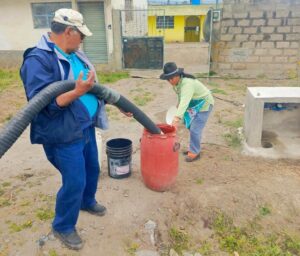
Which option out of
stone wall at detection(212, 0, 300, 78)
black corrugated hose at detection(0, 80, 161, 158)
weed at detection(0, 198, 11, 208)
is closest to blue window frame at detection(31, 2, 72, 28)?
stone wall at detection(212, 0, 300, 78)

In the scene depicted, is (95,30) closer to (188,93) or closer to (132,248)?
(188,93)

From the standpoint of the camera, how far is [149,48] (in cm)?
1141

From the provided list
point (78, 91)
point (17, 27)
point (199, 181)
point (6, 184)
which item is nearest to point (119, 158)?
point (199, 181)

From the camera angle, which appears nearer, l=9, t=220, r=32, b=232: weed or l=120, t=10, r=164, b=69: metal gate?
l=9, t=220, r=32, b=232: weed

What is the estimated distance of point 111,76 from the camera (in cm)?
1110

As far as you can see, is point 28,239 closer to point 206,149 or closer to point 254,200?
point 254,200

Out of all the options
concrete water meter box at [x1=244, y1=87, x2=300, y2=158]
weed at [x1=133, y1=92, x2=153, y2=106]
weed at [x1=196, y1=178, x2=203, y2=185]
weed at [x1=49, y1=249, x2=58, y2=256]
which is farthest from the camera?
weed at [x1=133, y1=92, x2=153, y2=106]

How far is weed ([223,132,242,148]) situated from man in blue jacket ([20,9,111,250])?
320cm

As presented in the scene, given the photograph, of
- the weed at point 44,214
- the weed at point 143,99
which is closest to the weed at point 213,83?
the weed at point 143,99

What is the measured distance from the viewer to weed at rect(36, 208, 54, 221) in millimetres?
3514

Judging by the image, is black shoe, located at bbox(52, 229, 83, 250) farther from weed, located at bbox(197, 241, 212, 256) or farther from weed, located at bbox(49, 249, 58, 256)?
weed, located at bbox(197, 241, 212, 256)

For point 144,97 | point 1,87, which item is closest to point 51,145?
point 144,97

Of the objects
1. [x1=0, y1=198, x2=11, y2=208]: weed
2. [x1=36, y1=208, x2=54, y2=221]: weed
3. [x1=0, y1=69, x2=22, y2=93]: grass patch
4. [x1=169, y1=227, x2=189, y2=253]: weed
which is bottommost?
[x1=169, y1=227, x2=189, y2=253]: weed

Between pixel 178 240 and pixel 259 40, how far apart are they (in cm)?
852
